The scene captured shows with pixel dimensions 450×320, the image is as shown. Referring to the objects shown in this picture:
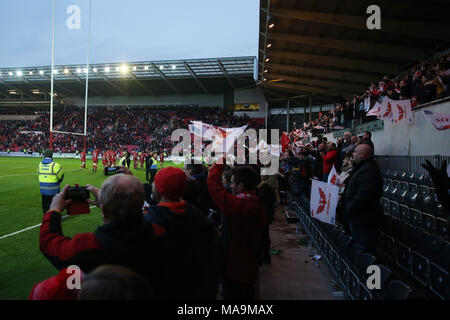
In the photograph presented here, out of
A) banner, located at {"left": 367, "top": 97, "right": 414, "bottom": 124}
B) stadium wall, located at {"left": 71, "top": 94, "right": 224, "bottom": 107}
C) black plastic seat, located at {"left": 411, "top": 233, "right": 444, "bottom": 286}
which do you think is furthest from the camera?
stadium wall, located at {"left": 71, "top": 94, "right": 224, "bottom": 107}

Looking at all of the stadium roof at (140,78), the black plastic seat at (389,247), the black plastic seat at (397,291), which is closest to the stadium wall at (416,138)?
the black plastic seat at (389,247)

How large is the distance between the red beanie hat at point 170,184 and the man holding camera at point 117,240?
0.30 metres

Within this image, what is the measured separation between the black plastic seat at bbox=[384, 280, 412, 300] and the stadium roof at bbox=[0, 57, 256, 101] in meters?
37.2

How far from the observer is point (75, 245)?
63.7 inches

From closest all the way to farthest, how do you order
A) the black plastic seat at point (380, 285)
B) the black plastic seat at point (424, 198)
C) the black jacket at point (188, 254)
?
the black jacket at point (188, 254), the black plastic seat at point (380, 285), the black plastic seat at point (424, 198)

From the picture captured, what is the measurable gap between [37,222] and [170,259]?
7.61 metres

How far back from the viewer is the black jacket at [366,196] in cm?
402

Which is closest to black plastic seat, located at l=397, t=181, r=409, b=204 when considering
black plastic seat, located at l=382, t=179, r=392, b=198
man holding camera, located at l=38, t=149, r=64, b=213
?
black plastic seat, located at l=382, t=179, r=392, b=198

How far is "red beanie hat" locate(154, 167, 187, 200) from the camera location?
6.98ft

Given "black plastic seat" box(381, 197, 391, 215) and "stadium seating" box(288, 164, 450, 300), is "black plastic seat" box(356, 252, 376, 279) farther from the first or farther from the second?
"black plastic seat" box(381, 197, 391, 215)

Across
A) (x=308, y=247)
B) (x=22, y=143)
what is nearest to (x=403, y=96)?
(x=308, y=247)

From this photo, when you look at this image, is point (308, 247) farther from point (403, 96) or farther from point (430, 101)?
point (403, 96)

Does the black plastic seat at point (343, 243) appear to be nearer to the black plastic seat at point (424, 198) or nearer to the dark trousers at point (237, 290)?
the dark trousers at point (237, 290)

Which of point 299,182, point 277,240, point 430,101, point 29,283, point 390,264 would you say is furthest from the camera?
point 299,182
